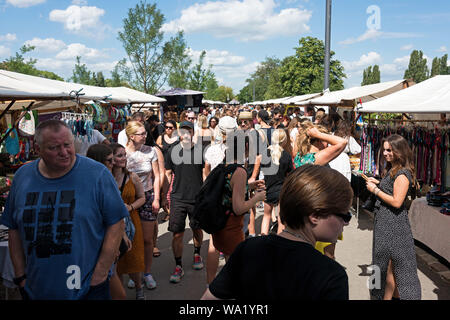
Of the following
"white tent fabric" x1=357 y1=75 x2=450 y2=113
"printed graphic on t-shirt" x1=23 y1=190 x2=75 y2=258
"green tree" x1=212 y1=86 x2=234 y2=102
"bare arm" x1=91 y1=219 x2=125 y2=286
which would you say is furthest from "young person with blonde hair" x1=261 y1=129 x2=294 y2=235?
"green tree" x1=212 y1=86 x2=234 y2=102

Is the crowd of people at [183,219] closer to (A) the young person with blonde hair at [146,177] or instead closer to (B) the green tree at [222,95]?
(A) the young person with blonde hair at [146,177]

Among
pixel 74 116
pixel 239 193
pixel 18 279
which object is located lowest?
pixel 18 279

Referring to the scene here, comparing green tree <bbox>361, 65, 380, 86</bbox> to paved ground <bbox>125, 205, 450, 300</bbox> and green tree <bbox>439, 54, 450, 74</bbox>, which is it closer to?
green tree <bbox>439, 54, 450, 74</bbox>

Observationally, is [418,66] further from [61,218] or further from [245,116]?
[61,218]

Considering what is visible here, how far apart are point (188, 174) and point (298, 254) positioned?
316cm

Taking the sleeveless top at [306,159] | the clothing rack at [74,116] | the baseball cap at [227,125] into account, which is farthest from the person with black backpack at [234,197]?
the clothing rack at [74,116]

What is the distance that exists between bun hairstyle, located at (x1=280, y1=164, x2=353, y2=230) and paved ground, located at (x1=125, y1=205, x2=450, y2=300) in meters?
2.91

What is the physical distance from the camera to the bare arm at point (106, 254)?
2191 millimetres

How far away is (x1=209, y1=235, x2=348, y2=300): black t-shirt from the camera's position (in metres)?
1.20

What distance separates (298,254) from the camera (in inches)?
49.9

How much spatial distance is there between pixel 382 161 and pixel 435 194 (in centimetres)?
155

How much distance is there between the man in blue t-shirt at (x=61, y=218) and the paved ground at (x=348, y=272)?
199 cm

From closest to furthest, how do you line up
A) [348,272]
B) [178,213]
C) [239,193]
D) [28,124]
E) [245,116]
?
[239,193], [178,213], [348,272], [28,124], [245,116]

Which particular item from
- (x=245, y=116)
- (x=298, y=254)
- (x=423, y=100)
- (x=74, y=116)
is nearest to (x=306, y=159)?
(x=423, y=100)
